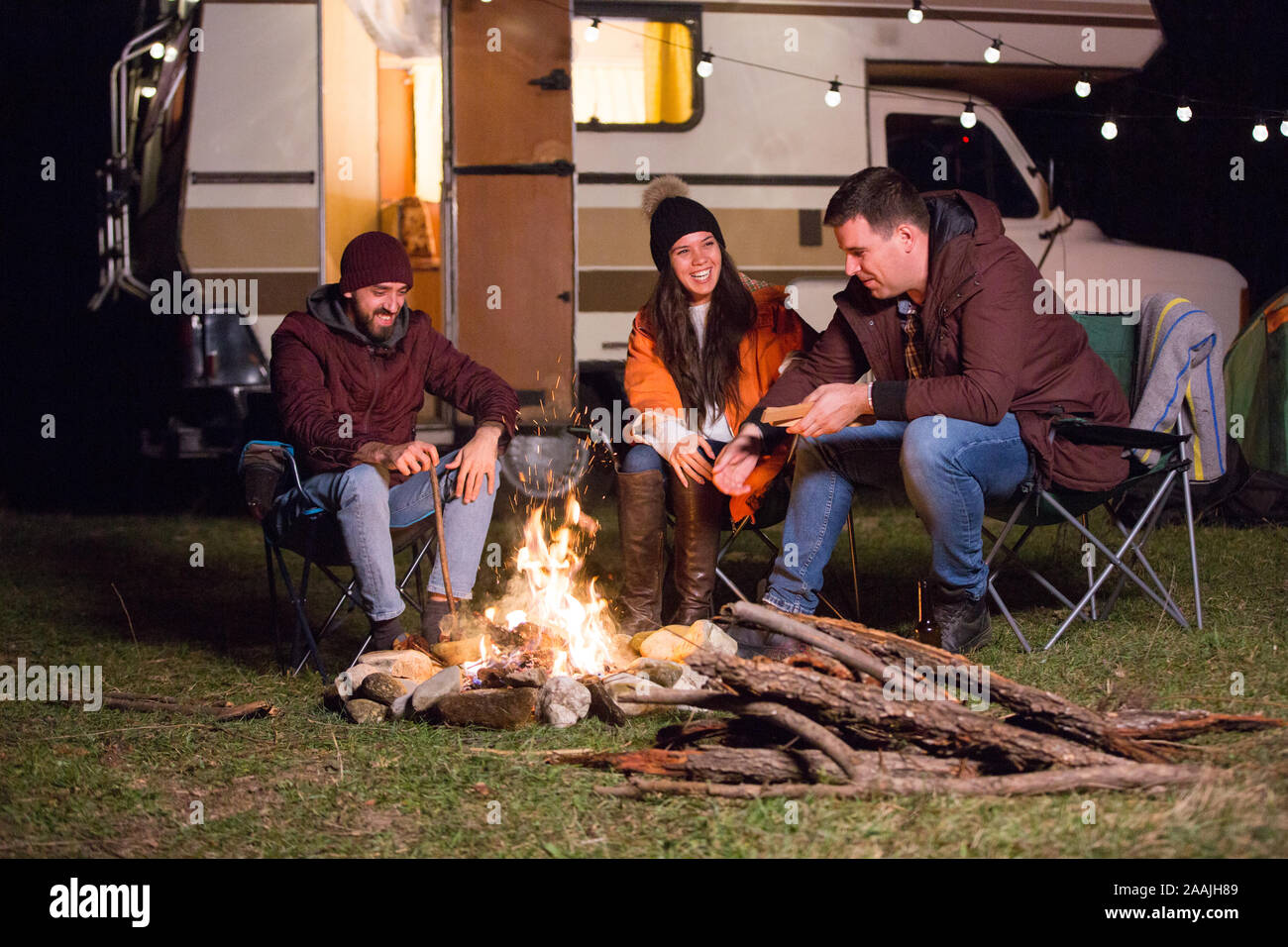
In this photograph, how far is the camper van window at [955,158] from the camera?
627 centimetres

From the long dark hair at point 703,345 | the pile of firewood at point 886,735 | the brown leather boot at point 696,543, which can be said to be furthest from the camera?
the long dark hair at point 703,345

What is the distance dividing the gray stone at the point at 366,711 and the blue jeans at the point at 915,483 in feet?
3.45

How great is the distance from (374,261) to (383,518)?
76cm

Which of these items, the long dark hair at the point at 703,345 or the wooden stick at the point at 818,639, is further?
the long dark hair at the point at 703,345

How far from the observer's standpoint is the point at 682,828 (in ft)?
7.10

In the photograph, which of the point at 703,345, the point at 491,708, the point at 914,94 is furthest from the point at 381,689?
the point at 914,94

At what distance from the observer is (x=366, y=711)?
3.00 meters

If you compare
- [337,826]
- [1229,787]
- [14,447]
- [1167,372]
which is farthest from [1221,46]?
[14,447]

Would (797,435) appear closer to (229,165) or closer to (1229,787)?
(1229,787)

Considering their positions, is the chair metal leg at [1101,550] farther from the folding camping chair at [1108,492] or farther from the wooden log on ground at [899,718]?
the wooden log on ground at [899,718]

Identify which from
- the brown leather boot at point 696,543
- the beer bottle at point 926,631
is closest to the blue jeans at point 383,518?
the brown leather boot at point 696,543

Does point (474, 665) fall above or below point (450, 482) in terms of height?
below

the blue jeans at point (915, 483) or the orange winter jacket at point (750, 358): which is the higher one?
the orange winter jacket at point (750, 358)

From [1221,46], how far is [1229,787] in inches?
318
